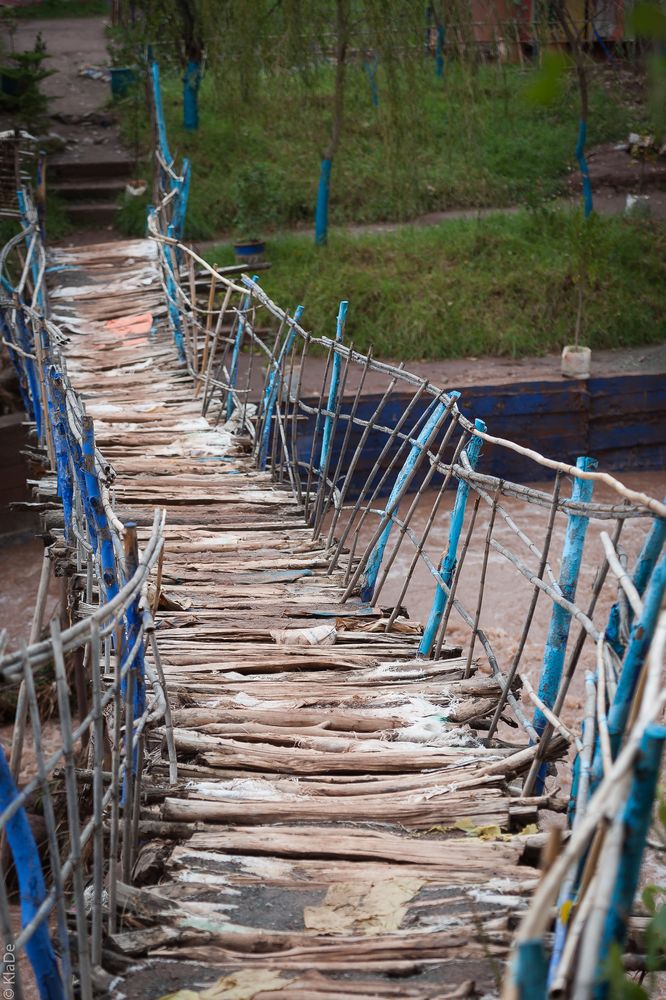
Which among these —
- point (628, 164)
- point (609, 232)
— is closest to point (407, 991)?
point (609, 232)

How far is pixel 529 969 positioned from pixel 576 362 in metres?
8.71

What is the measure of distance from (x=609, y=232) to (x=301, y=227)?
3.43 metres

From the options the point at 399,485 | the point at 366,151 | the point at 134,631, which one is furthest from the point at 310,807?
the point at 366,151

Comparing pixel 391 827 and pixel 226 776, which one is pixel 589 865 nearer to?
pixel 391 827

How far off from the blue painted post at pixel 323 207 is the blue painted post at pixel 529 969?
10339 millimetres

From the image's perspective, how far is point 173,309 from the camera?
7.23 meters

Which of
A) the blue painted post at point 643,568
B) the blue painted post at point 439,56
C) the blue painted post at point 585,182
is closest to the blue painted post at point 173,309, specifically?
the blue painted post at point 643,568

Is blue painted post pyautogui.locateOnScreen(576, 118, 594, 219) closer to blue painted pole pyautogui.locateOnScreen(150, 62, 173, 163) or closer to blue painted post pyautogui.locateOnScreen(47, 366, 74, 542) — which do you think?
blue painted pole pyautogui.locateOnScreen(150, 62, 173, 163)

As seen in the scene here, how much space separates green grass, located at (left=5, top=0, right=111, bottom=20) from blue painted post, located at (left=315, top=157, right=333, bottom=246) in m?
7.74

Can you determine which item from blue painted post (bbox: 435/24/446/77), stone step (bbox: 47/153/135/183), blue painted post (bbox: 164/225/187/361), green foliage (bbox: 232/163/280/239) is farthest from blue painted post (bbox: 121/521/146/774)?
blue painted post (bbox: 435/24/446/77)

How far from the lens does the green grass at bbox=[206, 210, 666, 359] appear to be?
9.94 meters

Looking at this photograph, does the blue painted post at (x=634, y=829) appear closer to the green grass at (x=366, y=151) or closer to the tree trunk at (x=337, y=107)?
the tree trunk at (x=337, y=107)

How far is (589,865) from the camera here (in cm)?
134

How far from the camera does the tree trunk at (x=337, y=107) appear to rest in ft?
33.3
